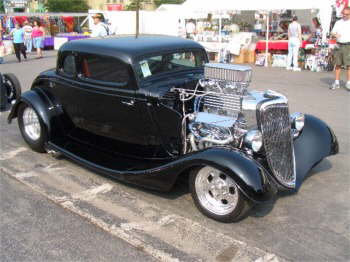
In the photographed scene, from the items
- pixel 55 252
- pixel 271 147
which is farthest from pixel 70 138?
pixel 271 147

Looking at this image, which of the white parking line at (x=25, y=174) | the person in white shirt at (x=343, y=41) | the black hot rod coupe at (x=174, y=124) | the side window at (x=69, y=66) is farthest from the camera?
the person in white shirt at (x=343, y=41)

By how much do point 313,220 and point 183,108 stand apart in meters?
1.69

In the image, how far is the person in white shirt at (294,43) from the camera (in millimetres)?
12414

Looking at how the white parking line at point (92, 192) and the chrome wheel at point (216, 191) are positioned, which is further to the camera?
the white parking line at point (92, 192)

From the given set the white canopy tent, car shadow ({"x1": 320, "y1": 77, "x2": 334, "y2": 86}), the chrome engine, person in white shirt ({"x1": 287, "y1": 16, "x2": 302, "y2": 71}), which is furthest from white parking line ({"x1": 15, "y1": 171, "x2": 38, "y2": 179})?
the white canopy tent

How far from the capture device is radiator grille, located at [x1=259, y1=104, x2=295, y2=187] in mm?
3740

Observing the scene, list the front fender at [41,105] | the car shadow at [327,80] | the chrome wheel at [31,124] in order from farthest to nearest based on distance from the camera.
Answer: the car shadow at [327,80]
the chrome wheel at [31,124]
the front fender at [41,105]

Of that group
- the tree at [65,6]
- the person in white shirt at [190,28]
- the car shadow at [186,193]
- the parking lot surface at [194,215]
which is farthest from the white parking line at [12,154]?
the tree at [65,6]

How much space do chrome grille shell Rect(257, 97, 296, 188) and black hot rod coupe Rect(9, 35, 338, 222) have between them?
0.03 feet

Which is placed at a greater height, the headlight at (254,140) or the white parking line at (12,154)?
the headlight at (254,140)

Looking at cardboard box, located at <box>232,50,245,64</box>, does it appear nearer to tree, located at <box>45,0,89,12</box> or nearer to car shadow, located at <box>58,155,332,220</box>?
car shadow, located at <box>58,155,332,220</box>

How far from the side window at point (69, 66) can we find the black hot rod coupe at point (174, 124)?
0.01m

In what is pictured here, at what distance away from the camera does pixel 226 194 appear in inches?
142

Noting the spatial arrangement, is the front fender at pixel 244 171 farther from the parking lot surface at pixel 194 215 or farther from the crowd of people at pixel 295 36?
the crowd of people at pixel 295 36
